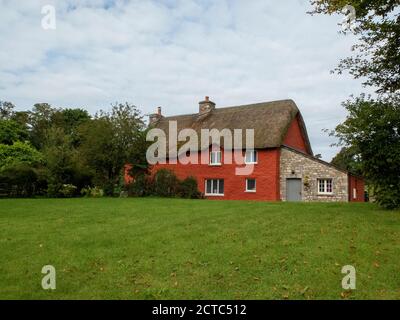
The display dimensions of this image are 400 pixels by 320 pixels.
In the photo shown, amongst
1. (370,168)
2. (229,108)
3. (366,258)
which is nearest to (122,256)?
(366,258)

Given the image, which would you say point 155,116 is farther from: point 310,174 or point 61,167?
point 310,174

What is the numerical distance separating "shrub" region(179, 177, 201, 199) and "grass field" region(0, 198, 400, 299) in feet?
58.9

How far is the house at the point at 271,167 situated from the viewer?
28.8m

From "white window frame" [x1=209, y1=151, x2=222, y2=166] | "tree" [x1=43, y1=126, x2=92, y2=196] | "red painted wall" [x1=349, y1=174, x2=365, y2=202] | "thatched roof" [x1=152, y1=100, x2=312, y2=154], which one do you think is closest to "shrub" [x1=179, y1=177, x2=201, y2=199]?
"white window frame" [x1=209, y1=151, x2=222, y2=166]

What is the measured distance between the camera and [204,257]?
795 cm

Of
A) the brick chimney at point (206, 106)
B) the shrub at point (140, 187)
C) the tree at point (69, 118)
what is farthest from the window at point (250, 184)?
the tree at point (69, 118)

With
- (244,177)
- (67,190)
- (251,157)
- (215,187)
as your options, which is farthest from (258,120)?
(67,190)

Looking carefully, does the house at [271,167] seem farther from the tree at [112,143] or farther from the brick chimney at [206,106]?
the tree at [112,143]

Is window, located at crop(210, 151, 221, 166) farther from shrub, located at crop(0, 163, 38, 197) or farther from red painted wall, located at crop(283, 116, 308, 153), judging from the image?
shrub, located at crop(0, 163, 38, 197)

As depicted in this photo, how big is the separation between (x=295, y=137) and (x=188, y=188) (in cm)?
1112

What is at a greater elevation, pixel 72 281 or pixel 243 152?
pixel 243 152

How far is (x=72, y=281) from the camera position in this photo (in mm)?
6637
